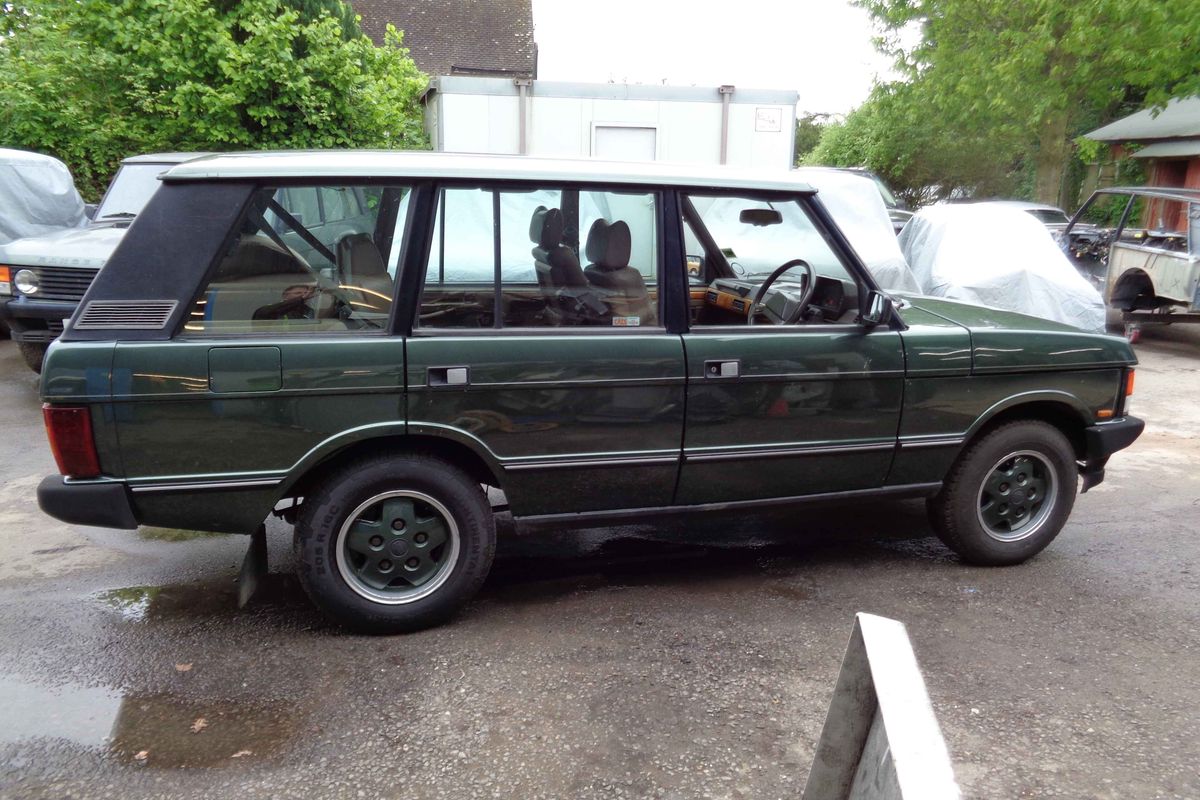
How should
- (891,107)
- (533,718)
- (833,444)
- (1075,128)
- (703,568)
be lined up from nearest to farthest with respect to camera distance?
1. (533,718)
2. (833,444)
3. (703,568)
4. (891,107)
5. (1075,128)

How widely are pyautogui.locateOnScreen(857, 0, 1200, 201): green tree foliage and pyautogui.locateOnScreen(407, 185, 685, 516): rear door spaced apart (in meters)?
15.4

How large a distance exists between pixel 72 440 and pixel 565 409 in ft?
5.96

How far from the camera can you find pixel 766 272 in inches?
199

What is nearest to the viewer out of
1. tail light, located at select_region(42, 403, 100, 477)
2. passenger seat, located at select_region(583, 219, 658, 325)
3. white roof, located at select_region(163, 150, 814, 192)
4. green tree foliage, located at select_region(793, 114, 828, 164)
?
tail light, located at select_region(42, 403, 100, 477)

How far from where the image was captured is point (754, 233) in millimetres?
4852

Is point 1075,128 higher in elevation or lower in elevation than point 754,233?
higher

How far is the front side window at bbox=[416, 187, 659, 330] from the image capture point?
3.75 metres

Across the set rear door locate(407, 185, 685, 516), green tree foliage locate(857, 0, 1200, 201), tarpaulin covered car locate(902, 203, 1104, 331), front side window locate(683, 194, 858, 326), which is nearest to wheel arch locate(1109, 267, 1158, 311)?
tarpaulin covered car locate(902, 203, 1104, 331)

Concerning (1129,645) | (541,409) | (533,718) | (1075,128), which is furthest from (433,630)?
(1075,128)

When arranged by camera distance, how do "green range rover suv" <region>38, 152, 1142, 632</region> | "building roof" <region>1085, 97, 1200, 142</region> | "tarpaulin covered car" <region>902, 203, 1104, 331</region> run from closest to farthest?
"green range rover suv" <region>38, 152, 1142, 632</region> < "tarpaulin covered car" <region>902, 203, 1104, 331</region> < "building roof" <region>1085, 97, 1200, 142</region>

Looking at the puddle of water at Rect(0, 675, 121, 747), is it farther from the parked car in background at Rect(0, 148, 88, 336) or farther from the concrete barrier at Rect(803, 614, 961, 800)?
the parked car in background at Rect(0, 148, 88, 336)

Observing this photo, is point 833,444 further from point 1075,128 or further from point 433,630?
point 1075,128

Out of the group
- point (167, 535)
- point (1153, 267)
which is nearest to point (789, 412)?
point (167, 535)

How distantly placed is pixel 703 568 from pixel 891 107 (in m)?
19.6
